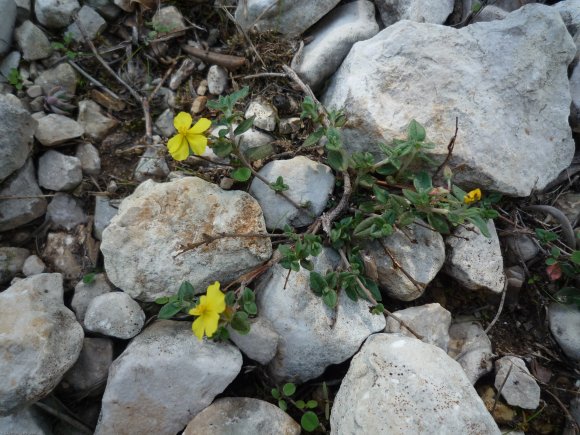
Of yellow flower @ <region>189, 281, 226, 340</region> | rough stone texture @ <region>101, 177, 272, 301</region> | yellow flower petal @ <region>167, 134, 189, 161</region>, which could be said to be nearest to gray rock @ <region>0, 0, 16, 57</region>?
rough stone texture @ <region>101, 177, 272, 301</region>

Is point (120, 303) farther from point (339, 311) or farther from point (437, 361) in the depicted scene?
point (437, 361)

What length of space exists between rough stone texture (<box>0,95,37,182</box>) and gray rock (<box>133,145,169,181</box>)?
699 mm

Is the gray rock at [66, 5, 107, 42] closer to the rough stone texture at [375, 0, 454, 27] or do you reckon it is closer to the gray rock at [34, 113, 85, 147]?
the gray rock at [34, 113, 85, 147]

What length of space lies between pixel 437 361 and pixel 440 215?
2.81 feet

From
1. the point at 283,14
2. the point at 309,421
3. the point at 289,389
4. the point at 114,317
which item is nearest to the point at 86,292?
the point at 114,317

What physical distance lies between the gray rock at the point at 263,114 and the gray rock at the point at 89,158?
42.8 inches

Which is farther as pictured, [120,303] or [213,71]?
[213,71]

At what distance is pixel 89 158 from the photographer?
3324 mm

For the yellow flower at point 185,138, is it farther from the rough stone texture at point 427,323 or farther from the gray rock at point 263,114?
the rough stone texture at point 427,323

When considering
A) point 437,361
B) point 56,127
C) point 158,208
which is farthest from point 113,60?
point 437,361

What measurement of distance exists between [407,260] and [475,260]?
449 millimetres

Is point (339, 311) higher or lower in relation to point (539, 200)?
lower

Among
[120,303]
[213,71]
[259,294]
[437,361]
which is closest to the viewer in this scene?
[437,361]

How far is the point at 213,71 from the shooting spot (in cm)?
354
